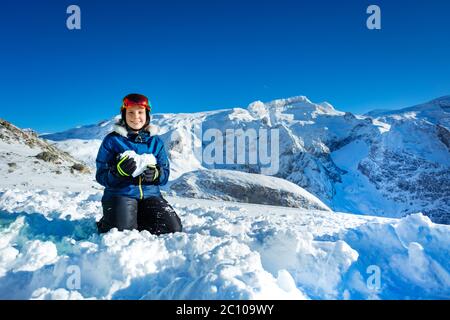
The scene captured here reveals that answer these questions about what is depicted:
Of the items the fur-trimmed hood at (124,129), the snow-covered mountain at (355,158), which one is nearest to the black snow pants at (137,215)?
the fur-trimmed hood at (124,129)

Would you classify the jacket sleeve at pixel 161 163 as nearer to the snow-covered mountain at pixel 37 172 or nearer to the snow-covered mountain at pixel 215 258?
the snow-covered mountain at pixel 215 258

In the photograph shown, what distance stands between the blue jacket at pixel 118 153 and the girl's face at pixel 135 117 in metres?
0.10

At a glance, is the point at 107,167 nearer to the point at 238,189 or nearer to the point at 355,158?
the point at 238,189

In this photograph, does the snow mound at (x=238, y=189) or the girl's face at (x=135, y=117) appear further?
the snow mound at (x=238, y=189)

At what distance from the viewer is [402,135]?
11888cm

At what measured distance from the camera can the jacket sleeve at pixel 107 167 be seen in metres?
4.52

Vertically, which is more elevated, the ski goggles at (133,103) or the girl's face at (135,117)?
the ski goggles at (133,103)

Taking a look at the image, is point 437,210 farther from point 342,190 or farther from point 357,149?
point 357,149

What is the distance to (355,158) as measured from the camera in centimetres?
12381

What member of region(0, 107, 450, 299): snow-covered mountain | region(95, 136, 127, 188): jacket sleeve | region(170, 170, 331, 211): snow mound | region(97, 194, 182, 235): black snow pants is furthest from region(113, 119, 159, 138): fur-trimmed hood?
region(170, 170, 331, 211): snow mound

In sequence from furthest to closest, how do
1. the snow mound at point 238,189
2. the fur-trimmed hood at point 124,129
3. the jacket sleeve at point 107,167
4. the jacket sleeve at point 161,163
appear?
the snow mound at point 238,189, the jacket sleeve at point 161,163, the fur-trimmed hood at point 124,129, the jacket sleeve at point 107,167

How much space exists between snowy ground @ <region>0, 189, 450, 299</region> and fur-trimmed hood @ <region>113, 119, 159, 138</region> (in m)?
1.37

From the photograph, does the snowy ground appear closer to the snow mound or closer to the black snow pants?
the black snow pants
